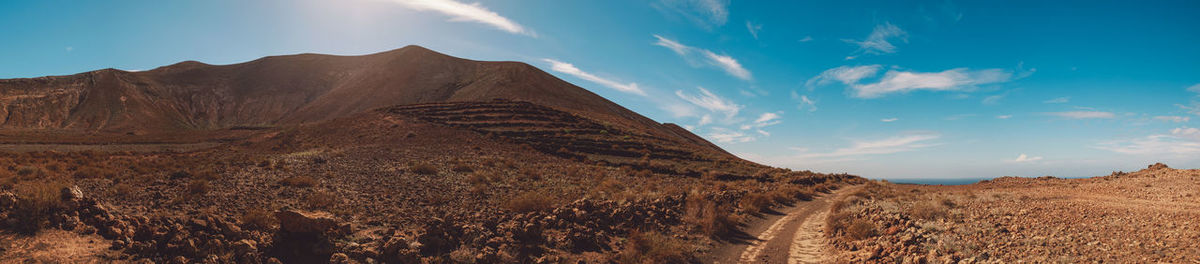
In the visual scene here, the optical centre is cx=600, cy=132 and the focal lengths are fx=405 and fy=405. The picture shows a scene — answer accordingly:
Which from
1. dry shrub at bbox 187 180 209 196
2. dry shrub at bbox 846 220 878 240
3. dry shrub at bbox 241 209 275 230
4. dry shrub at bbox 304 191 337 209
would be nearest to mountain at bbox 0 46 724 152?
dry shrub at bbox 304 191 337 209

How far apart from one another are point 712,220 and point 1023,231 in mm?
7194

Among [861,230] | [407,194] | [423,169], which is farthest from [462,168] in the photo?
[861,230]

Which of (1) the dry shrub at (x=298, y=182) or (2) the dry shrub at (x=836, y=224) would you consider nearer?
(2) the dry shrub at (x=836, y=224)

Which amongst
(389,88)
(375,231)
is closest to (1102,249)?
(375,231)

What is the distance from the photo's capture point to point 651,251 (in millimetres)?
10602

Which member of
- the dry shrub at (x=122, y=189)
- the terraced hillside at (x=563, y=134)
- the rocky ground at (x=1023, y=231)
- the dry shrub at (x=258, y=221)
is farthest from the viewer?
the terraced hillside at (x=563, y=134)

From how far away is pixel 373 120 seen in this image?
42125mm

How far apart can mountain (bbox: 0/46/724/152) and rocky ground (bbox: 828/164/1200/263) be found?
51625mm

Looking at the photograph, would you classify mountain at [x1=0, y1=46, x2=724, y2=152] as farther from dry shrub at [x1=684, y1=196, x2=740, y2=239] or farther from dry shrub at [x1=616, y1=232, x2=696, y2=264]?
dry shrub at [x1=616, y1=232, x2=696, y2=264]

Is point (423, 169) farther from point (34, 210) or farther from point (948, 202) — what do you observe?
point (948, 202)

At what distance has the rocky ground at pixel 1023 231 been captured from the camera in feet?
22.5

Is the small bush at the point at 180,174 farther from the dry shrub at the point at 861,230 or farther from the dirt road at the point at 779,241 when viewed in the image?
the dry shrub at the point at 861,230

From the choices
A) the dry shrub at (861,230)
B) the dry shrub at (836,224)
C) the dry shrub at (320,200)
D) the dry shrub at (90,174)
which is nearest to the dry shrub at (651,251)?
the dry shrub at (861,230)

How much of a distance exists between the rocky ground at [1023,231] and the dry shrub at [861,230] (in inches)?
1.0
